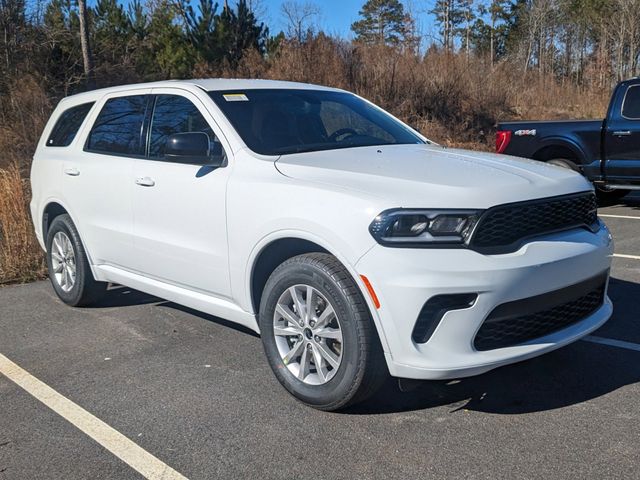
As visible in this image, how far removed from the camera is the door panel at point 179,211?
4.18 metres

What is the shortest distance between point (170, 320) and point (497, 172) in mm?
2968

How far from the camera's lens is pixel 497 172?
370cm

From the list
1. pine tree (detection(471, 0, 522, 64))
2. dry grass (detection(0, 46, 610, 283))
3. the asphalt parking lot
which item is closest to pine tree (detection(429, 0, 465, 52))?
pine tree (detection(471, 0, 522, 64))

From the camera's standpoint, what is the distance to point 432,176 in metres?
3.56

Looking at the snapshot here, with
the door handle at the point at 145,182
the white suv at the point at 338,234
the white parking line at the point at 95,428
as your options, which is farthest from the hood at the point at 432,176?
the white parking line at the point at 95,428

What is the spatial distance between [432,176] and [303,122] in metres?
1.46

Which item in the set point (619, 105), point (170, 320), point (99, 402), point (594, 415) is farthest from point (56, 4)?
point (594, 415)

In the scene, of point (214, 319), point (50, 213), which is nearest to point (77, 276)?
point (50, 213)

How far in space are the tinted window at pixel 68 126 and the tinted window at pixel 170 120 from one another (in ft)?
3.81

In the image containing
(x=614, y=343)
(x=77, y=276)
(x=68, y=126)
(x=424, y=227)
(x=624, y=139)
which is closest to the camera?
(x=424, y=227)

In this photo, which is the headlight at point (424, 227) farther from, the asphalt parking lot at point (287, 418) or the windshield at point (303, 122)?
the windshield at point (303, 122)

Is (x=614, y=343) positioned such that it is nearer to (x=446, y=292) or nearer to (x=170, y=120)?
(x=446, y=292)

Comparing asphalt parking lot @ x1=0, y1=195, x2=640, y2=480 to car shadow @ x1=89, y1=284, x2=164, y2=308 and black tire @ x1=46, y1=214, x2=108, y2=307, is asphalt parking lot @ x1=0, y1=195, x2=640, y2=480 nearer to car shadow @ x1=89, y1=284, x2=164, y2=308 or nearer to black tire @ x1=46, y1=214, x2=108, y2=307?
black tire @ x1=46, y1=214, x2=108, y2=307

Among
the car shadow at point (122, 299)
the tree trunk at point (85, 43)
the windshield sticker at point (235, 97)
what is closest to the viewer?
the windshield sticker at point (235, 97)
